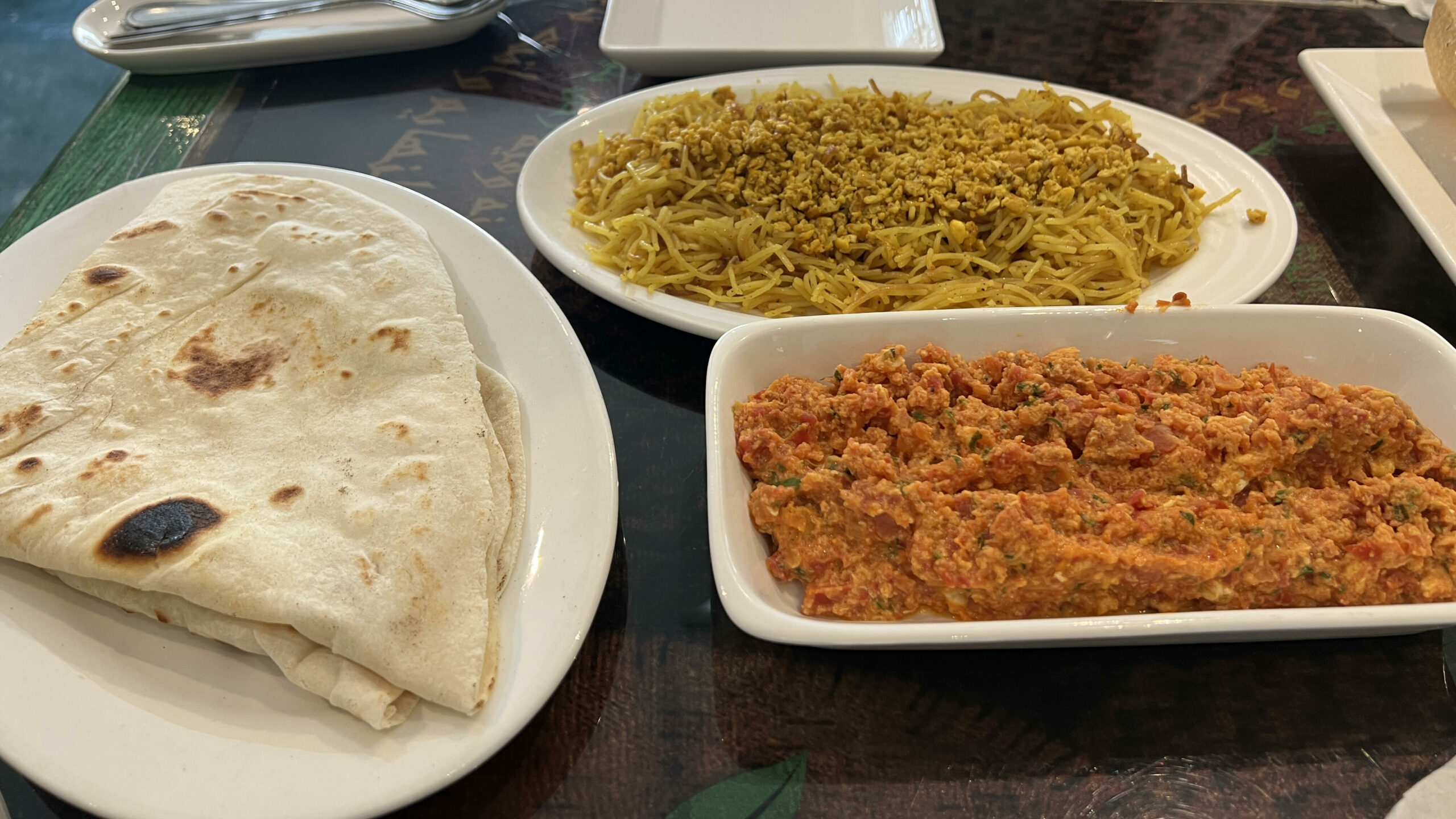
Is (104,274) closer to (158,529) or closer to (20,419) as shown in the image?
(20,419)

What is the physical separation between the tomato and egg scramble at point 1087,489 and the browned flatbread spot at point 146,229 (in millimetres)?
1589

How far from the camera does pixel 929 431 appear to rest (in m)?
1.58

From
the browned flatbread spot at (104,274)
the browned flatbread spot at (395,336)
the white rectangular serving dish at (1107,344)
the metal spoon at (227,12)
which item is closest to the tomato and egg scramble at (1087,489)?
the white rectangular serving dish at (1107,344)

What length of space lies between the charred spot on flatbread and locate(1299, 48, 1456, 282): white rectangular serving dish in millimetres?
3020

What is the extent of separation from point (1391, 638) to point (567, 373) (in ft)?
5.95

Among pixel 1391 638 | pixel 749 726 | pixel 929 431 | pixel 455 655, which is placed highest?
pixel 929 431

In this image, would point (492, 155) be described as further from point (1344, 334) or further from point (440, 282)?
point (1344, 334)

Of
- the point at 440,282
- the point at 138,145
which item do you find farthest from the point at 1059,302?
the point at 138,145

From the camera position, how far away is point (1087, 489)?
59.9 inches

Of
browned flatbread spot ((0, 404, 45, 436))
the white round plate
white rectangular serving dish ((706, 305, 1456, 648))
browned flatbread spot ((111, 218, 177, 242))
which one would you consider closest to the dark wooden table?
the white round plate

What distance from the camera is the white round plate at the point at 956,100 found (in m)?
2.14

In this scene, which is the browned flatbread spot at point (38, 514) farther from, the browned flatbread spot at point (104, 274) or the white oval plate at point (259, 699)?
the browned flatbread spot at point (104, 274)

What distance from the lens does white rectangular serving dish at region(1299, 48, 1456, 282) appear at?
7.61 ft

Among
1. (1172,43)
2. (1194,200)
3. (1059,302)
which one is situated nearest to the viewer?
(1059,302)
